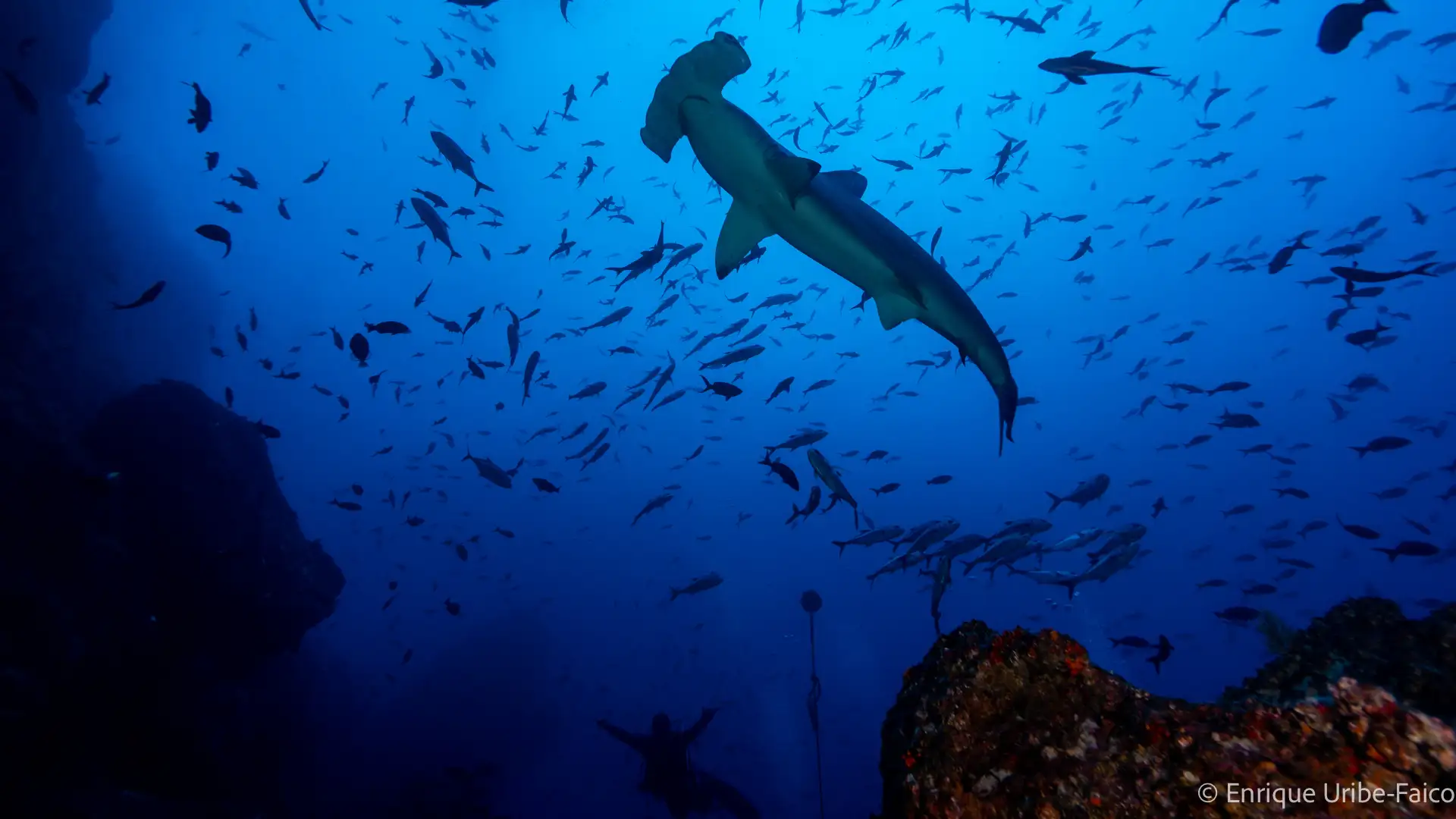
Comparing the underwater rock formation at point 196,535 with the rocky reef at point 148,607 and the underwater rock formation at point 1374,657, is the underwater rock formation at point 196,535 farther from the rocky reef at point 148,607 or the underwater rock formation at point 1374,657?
the underwater rock formation at point 1374,657

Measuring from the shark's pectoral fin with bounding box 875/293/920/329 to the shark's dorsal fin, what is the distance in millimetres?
782

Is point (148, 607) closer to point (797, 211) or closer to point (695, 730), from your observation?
point (695, 730)

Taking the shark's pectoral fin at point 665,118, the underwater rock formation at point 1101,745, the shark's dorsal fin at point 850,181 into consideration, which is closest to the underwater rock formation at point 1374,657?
the underwater rock formation at point 1101,745

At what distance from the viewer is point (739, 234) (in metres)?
4.44

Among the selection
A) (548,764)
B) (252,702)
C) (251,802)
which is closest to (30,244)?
(252,702)

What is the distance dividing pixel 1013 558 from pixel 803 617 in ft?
189

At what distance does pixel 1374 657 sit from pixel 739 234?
5.13 metres

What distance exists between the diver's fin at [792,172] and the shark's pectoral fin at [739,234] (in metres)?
0.52

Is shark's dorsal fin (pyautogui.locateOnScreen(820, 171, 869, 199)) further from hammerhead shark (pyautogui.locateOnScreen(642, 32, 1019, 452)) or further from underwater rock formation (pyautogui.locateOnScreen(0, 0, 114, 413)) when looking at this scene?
underwater rock formation (pyautogui.locateOnScreen(0, 0, 114, 413))

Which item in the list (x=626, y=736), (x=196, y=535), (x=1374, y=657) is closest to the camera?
(x=1374, y=657)

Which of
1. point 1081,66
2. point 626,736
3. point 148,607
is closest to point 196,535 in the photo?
point 148,607

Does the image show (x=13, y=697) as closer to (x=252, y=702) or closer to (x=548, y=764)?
(x=252, y=702)

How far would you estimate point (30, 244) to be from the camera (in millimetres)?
16797

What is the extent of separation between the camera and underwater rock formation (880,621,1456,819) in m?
1.46
